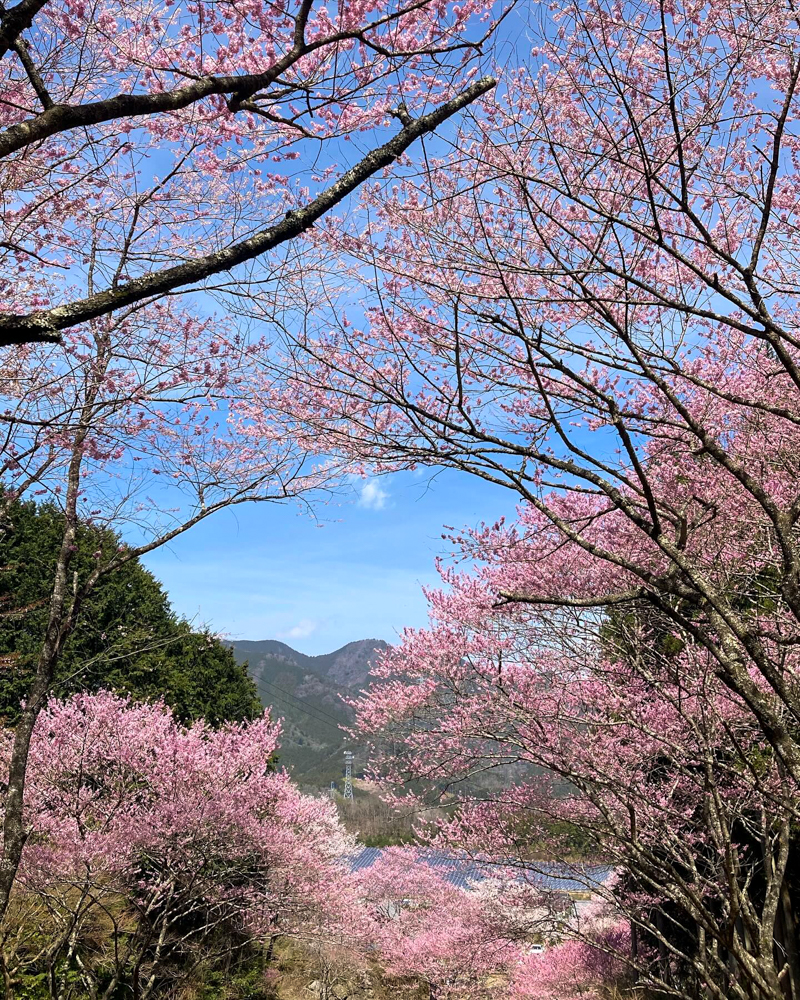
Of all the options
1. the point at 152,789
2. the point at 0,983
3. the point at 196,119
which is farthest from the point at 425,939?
the point at 196,119

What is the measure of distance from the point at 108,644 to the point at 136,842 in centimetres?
1009

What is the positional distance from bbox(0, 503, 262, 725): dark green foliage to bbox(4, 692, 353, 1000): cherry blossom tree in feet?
16.3

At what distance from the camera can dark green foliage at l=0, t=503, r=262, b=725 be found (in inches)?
617

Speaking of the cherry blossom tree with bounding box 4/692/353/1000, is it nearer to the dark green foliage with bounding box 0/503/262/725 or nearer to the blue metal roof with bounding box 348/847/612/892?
the blue metal roof with bounding box 348/847/612/892

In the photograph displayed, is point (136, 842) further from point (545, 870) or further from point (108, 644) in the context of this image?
point (108, 644)

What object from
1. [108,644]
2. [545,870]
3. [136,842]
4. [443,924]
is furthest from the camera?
[108,644]

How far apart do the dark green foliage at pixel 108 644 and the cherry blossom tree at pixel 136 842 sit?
4.97 m

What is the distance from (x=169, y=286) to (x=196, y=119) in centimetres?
195

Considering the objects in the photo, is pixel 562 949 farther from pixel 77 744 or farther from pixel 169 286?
pixel 169 286

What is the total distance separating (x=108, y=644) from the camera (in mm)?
17297

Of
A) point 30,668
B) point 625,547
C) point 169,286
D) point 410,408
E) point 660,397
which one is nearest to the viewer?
point 169,286

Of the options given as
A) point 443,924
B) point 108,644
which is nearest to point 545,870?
point 443,924

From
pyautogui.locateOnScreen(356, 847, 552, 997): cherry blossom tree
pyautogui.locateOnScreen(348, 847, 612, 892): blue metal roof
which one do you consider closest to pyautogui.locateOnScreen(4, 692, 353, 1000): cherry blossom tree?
pyautogui.locateOnScreen(348, 847, 612, 892): blue metal roof

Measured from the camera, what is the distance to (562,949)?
11695 millimetres
